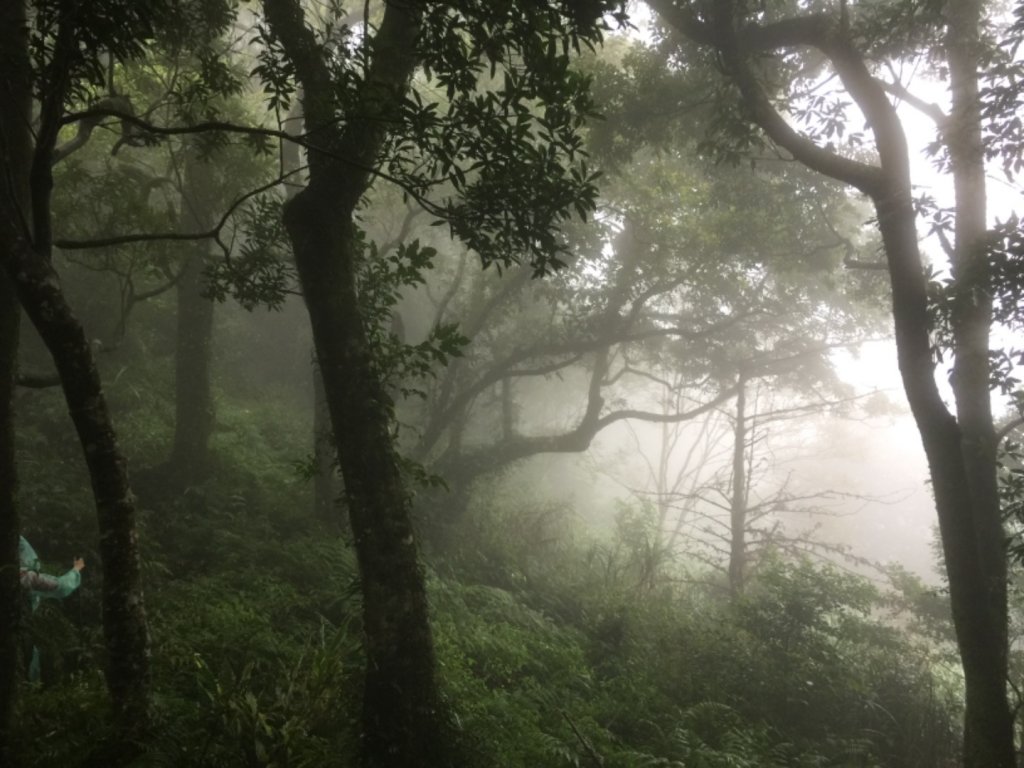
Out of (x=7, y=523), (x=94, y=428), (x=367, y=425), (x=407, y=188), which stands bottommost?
(x=7, y=523)

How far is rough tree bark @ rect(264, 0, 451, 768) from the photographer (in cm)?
441

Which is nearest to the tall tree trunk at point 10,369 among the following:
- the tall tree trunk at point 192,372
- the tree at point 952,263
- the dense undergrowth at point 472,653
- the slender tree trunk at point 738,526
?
the dense undergrowth at point 472,653

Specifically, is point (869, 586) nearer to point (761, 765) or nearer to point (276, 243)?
point (761, 765)

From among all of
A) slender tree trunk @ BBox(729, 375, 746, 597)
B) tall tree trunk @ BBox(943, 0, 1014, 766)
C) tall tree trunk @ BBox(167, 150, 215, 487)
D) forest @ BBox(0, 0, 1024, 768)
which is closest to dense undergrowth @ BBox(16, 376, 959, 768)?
forest @ BBox(0, 0, 1024, 768)

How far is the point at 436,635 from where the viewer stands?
709 centimetres

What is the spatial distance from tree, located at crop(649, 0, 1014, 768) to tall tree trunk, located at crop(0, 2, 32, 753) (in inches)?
243

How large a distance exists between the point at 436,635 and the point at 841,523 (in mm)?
44403

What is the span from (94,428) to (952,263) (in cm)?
834

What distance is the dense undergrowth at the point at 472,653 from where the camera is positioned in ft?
14.7

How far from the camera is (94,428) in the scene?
357 centimetres

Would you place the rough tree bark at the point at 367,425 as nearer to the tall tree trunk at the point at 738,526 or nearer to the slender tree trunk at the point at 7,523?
the slender tree trunk at the point at 7,523

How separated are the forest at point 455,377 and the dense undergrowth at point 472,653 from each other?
0.16ft

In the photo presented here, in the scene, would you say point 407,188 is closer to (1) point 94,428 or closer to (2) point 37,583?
(1) point 94,428

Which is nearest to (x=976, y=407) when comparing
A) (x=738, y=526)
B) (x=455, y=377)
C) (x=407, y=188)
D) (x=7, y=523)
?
(x=407, y=188)
